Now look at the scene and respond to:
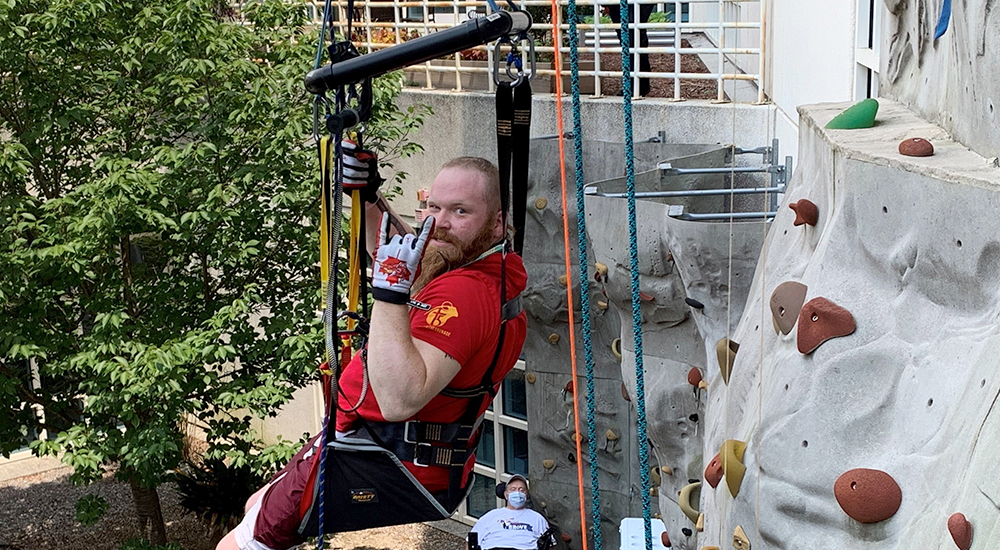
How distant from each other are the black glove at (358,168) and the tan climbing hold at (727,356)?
5.34 feet

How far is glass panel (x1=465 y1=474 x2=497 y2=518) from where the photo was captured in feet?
35.7

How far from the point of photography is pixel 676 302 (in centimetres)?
640

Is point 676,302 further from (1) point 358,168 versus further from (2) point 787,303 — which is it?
(1) point 358,168

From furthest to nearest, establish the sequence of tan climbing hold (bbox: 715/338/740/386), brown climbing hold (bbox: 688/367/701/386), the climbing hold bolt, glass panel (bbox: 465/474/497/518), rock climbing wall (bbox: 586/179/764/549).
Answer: glass panel (bbox: 465/474/497/518)
brown climbing hold (bbox: 688/367/701/386)
the climbing hold bolt
rock climbing wall (bbox: 586/179/764/549)
tan climbing hold (bbox: 715/338/740/386)

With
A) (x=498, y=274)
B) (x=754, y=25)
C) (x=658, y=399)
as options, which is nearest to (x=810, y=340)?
(x=498, y=274)

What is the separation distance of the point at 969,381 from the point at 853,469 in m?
0.42

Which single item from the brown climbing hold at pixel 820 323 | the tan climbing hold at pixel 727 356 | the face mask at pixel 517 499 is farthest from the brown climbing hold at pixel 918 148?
the face mask at pixel 517 499

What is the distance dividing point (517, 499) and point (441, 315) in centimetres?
581

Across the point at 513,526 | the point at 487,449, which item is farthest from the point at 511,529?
the point at 487,449

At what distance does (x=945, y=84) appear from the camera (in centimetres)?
343

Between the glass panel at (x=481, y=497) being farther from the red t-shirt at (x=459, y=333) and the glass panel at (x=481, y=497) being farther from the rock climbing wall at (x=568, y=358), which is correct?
the red t-shirt at (x=459, y=333)

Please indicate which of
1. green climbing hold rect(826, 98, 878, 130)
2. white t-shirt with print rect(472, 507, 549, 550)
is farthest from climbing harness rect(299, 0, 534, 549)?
white t-shirt with print rect(472, 507, 549, 550)

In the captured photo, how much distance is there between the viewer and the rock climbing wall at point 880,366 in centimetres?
257

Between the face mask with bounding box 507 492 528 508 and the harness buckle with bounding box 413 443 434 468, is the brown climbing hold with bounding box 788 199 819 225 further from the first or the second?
the face mask with bounding box 507 492 528 508
